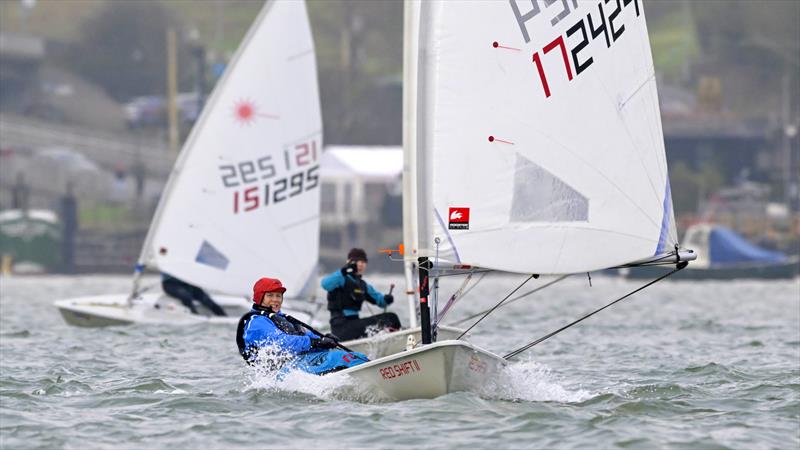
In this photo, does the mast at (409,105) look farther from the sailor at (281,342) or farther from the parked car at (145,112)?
the parked car at (145,112)

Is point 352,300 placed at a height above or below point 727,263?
below

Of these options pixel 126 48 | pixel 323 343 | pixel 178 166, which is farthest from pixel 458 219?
pixel 126 48

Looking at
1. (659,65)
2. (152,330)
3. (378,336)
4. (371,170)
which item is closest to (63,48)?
(371,170)

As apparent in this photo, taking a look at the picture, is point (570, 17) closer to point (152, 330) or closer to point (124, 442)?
point (124, 442)

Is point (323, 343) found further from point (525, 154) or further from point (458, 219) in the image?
point (525, 154)

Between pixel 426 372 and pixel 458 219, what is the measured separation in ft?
4.39

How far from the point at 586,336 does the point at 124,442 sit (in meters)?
12.5

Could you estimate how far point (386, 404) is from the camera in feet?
40.1

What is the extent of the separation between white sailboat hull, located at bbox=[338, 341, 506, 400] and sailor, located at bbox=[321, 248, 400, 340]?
14.2 ft

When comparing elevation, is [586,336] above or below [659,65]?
below

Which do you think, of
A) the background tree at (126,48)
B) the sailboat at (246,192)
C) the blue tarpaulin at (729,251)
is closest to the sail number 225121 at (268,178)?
the sailboat at (246,192)

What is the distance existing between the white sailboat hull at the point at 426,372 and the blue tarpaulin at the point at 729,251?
48737mm

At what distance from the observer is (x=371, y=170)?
66.1 m

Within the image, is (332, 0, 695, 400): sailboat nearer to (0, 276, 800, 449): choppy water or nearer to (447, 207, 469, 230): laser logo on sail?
(447, 207, 469, 230): laser logo on sail
